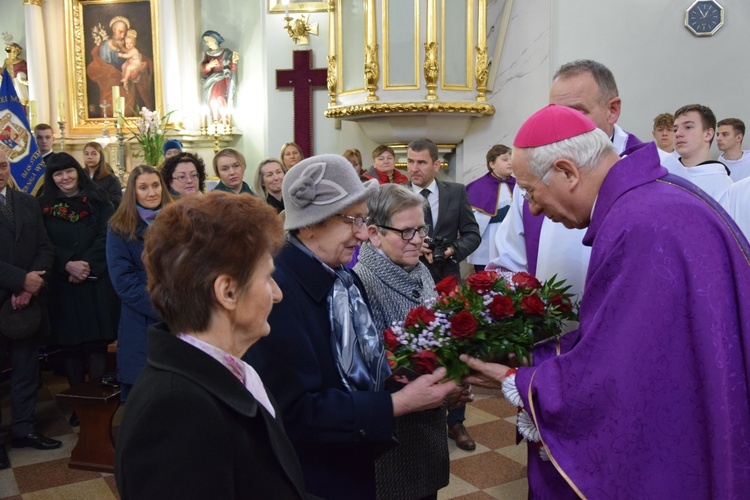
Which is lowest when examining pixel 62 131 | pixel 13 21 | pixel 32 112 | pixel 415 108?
pixel 62 131

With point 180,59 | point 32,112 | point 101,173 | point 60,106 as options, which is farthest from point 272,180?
point 60,106

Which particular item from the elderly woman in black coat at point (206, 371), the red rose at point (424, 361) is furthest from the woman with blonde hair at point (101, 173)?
the elderly woman in black coat at point (206, 371)

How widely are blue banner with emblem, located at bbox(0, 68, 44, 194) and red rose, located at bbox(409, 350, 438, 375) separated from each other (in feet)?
16.3

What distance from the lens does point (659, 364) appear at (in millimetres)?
1639

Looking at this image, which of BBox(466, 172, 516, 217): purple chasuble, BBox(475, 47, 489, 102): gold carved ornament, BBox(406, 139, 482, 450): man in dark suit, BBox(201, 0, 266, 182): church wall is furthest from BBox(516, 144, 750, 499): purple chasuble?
BBox(201, 0, 266, 182): church wall

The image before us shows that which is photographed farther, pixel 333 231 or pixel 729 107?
pixel 729 107

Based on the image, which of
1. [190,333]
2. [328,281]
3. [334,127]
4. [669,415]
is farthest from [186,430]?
[334,127]

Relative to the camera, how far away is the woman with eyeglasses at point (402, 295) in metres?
2.11

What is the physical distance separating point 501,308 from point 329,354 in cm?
53

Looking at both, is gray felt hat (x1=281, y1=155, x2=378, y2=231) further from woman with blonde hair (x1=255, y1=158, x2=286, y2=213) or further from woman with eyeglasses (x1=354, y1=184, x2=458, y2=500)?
woman with blonde hair (x1=255, y1=158, x2=286, y2=213)

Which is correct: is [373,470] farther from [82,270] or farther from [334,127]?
[334,127]

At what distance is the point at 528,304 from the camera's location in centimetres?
203

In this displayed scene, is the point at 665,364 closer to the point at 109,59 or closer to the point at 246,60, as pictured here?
the point at 246,60

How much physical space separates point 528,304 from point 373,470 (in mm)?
665
